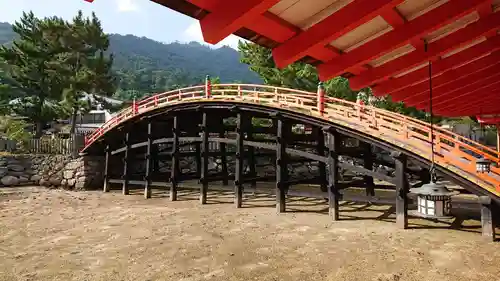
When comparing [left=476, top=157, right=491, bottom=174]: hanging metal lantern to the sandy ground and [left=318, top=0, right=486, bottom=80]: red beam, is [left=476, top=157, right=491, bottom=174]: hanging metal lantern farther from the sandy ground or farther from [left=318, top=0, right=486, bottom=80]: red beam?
[left=318, top=0, right=486, bottom=80]: red beam

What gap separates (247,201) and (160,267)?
7533 mm

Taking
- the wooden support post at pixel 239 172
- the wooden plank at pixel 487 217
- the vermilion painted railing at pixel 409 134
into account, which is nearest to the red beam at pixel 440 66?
the vermilion painted railing at pixel 409 134

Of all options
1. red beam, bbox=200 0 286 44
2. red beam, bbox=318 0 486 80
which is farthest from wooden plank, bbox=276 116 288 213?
red beam, bbox=200 0 286 44

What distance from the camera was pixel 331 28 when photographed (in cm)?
371

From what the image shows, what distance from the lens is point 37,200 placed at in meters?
14.6

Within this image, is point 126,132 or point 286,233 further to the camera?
point 126,132

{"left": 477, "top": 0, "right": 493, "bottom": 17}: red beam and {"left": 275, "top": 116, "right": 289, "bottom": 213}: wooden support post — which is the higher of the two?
{"left": 477, "top": 0, "right": 493, "bottom": 17}: red beam

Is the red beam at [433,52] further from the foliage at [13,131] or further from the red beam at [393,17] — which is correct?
the foliage at [13,131]

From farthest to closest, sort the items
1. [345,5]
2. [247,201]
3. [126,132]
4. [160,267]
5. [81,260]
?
1. [126,132]
2. [247,201]
3. [81,260]
4. [160,267]
5. [345,5]

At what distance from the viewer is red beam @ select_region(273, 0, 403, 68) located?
3.38 m

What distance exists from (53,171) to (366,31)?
20679 millimetres

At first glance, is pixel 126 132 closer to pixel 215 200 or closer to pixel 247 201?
pixel 215 200

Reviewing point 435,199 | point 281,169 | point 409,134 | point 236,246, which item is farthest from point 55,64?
point 435,199

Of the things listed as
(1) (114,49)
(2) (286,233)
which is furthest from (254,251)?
(1) (114,49)
